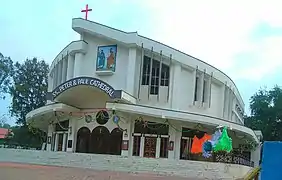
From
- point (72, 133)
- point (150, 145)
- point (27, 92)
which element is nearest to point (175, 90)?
point (150, 145)

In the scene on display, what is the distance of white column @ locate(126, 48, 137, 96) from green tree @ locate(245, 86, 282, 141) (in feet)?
72.4

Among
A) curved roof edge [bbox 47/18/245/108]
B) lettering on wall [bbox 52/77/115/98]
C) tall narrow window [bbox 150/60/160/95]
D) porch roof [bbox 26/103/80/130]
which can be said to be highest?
curved roof edge [bbox 47/18/245/108]

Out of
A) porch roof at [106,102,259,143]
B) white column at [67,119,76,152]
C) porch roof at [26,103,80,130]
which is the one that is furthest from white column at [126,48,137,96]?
white column at [67,119,76,152]

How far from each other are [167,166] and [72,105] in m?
8.24

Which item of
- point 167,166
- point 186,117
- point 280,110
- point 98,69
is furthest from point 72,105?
point 280,110

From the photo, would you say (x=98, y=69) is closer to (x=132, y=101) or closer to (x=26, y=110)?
(x=132, y=101)

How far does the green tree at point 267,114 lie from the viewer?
40250 mm

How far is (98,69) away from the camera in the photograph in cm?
2347

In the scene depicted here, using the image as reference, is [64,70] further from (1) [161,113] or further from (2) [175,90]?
(1) [161,113]

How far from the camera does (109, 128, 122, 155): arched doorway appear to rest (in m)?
22.4

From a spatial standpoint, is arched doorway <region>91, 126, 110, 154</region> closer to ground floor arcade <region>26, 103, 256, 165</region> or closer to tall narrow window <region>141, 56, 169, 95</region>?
ground floor arcade <region>26, 103, 256, 165</region>

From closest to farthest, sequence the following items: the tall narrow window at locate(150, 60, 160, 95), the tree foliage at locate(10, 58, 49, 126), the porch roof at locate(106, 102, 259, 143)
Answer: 1. the porch roof at locate(106, 102, 259, 143)
2. the tall narrow window at locate(150, 60, 160, 95)
3. the tree foliage at locate(10, 58, 49, 126)

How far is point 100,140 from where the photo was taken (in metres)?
23.3

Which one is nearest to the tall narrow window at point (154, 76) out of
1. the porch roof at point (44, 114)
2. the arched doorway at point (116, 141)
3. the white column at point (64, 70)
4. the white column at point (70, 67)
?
the arched doorway at point (116, 141)
